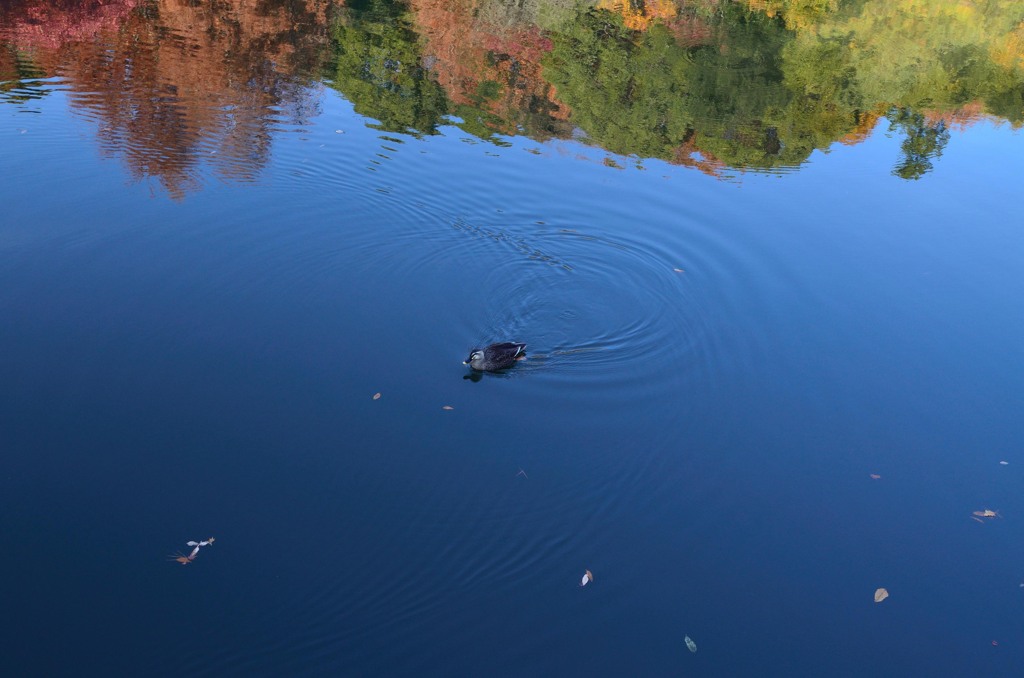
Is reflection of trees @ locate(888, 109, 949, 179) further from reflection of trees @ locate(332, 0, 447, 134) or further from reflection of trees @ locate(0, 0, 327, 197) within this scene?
reflection of trees @ locate(0, 0, 327, 197)

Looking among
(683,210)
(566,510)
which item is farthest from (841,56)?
(566,510)

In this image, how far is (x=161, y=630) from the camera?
502 centimetres

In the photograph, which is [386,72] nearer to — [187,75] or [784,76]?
[187,75]

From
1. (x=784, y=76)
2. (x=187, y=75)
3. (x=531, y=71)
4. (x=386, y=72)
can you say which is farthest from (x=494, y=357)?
(x=784, y=76)

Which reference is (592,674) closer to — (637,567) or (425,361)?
(637,567)

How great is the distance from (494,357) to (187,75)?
36.1 ft

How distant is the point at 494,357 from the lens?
7.39m

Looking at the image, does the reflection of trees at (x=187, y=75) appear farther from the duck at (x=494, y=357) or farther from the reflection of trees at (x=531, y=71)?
the duck at (x=494, y=357)

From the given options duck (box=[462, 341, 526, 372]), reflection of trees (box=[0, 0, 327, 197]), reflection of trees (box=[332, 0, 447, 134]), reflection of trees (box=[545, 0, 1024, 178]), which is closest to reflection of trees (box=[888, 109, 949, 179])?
reflection of trees (box=[545, 0, 1024, 178])

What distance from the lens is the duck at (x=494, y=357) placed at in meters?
7.39

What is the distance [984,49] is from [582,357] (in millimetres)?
21503

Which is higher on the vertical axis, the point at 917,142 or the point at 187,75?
the point at 917,142

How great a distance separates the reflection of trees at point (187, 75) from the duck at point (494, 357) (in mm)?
5504

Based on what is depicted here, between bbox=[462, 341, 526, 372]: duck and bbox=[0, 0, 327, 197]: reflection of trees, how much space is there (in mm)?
5504
